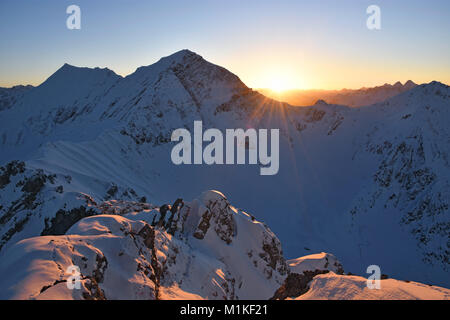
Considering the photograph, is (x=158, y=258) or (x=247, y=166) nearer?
(x=158, y=258)

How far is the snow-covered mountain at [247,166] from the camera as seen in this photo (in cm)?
4878

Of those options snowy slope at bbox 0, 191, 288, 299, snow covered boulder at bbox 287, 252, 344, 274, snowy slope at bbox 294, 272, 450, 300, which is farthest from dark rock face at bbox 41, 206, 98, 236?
snow covered boulder at bbox 287, 252, 344, 274

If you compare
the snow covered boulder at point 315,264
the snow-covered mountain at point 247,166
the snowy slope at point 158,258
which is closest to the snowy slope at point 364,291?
the snowy slope at point 158,258

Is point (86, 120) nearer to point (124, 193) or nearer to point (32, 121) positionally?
point (32, 121)

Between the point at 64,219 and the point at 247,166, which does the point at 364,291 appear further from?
the point at 247,166

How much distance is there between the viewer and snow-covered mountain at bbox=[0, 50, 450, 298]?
4878cm

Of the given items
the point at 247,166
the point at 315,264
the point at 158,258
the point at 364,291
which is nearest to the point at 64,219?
the point at 158,258

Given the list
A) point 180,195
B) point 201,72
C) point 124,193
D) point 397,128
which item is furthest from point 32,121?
point 397,128

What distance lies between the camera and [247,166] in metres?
99.1

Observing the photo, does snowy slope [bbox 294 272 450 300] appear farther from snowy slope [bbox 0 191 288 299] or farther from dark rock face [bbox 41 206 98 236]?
dark rock face [bbox 41 206 98 236]

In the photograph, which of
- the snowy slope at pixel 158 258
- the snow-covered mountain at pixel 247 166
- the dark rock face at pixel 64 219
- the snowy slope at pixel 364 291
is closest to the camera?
the snowy slope at pixel 158 258

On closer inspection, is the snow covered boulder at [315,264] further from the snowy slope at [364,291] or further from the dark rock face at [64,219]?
the dark rock face at [64,219]

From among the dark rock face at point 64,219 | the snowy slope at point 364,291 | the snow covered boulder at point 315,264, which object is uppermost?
the dark rock face at point 64,219

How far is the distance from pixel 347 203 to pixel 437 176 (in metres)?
24.0
